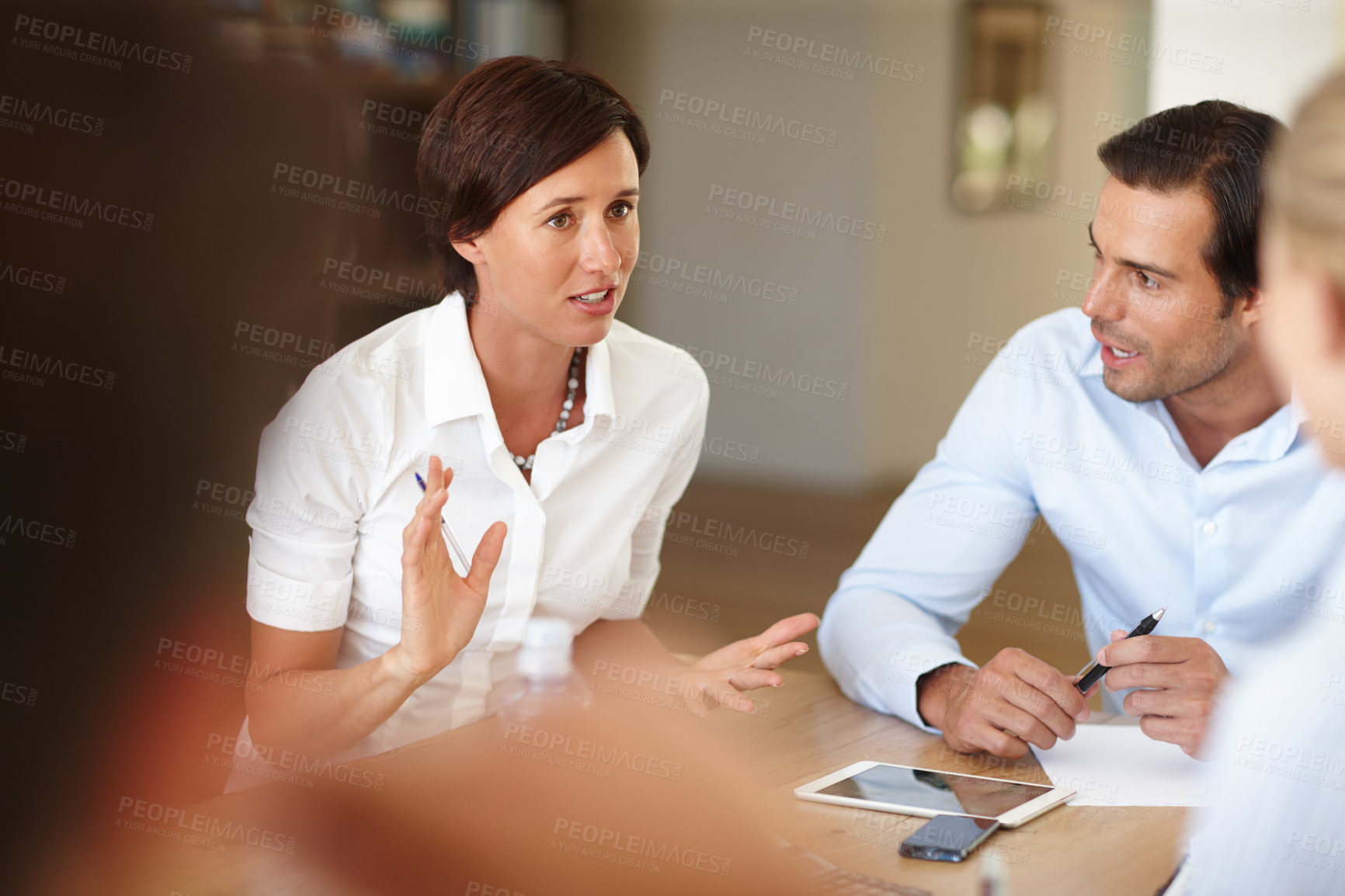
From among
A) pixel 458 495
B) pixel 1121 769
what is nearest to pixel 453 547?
pixel 458 495

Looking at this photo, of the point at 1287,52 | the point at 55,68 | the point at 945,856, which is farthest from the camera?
the point at 1287,52

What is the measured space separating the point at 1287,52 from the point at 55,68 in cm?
490

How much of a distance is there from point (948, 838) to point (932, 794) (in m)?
0.14

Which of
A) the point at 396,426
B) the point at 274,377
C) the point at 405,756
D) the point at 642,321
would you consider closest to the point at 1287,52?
the point at 642,321

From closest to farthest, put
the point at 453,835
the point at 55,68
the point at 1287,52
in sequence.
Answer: the point at 55,68, the point at 453,835, the point at 1287,52

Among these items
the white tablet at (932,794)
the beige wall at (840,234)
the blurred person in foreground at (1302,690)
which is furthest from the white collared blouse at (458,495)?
the beige wall at (840,234)

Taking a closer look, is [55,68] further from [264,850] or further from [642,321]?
[642,321]

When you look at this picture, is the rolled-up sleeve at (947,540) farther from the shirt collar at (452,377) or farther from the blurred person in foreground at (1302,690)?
the blurred person in foreground at (1302,690)

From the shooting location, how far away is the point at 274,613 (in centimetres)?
136

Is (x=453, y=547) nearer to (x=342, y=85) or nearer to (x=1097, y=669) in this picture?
(x=1097, y=669)

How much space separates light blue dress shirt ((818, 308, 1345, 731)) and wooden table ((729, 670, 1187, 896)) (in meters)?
0.17

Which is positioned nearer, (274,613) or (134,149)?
(134,149)

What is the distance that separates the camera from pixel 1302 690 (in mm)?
741

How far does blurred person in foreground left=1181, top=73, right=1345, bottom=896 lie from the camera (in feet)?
2.34
